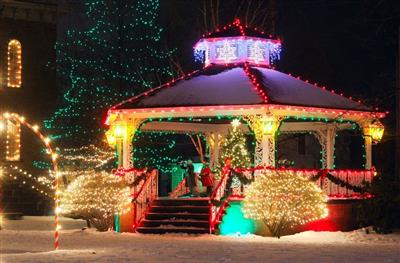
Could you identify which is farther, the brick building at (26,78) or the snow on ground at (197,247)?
the brick building at (26,78)

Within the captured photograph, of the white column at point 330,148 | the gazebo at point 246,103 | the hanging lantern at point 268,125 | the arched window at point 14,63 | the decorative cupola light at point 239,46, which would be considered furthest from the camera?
the arched window at point 14,63

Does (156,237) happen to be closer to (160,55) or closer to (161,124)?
(161,124)

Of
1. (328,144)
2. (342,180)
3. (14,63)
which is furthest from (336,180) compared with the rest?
(14,63)

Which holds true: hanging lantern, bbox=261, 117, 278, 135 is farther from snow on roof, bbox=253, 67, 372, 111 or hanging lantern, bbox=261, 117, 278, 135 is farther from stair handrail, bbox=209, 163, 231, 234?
stair handrail, bbox=209, 163, 231, 234

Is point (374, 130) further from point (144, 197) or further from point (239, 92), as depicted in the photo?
point (144, 197)

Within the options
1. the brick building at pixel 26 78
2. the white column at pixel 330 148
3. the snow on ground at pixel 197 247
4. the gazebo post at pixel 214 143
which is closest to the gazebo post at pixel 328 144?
the white column at pixel 330 148

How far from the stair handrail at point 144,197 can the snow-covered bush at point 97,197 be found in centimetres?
34

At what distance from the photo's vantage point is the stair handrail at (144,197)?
2809 centimetres

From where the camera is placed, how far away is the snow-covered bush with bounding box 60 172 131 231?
90.2 feet

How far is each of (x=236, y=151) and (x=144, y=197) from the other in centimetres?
557

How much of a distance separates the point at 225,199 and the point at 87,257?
9.56 metres

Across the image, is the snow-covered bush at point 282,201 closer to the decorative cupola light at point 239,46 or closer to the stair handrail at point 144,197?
the stair handrail at point 144,197

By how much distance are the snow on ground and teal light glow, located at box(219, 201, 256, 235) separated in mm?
850

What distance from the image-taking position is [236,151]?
32.9m
